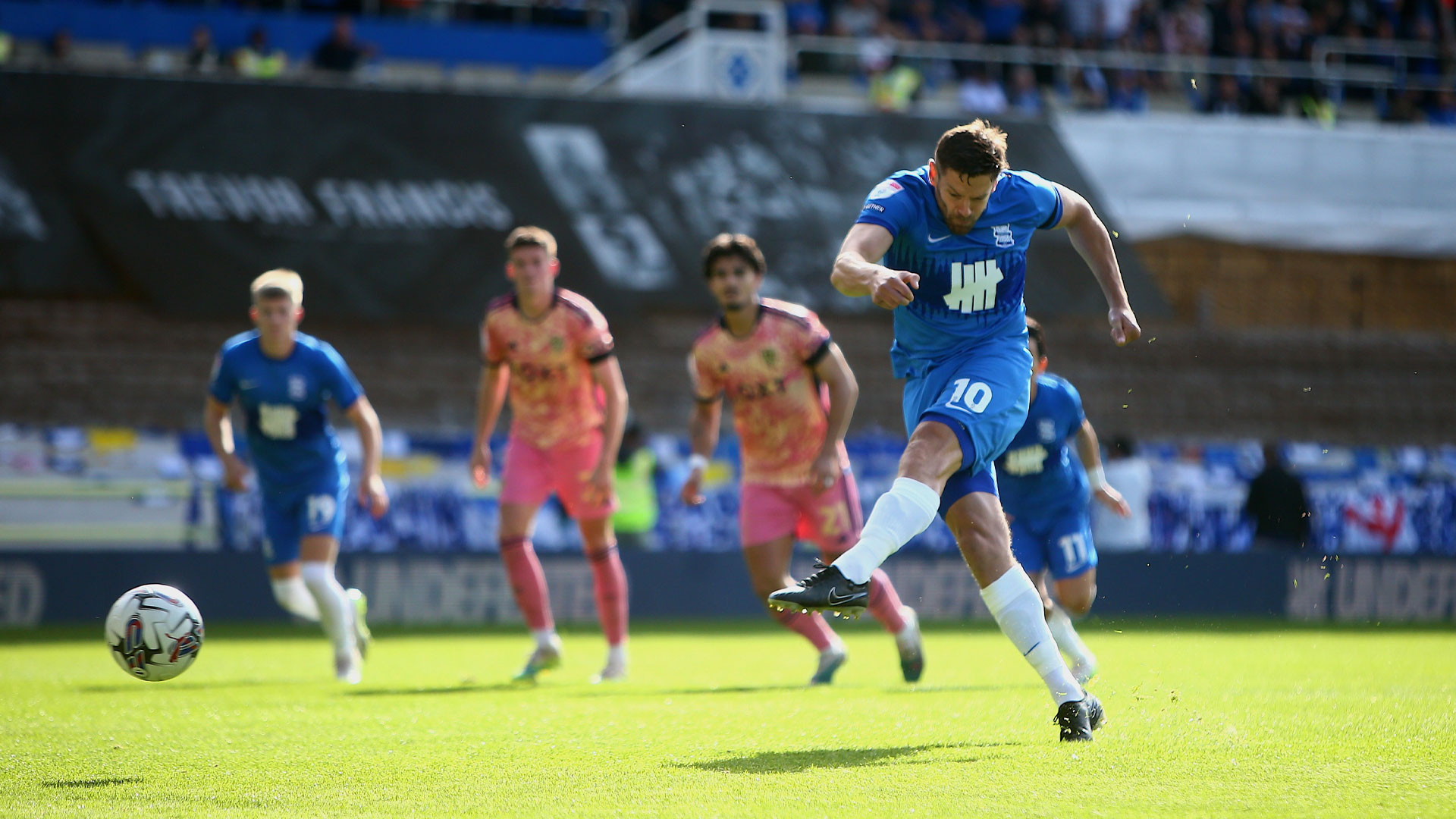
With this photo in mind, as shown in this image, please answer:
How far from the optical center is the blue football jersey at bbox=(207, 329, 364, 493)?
27.9 ft

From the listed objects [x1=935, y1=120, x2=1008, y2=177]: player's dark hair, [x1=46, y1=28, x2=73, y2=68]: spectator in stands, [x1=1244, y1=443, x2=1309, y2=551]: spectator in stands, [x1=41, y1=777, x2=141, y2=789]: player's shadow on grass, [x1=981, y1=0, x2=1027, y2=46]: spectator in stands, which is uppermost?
[x1=981, y1=0, x2=1027, y2=46]: spectator in stands

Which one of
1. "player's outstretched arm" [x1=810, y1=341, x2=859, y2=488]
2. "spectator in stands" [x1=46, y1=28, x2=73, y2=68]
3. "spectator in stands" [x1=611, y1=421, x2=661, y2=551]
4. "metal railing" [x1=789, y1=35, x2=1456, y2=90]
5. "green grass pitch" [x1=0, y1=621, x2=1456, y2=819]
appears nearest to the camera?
"green grass pitch" [x1=0, y1=621, x2=1456, y2=819]

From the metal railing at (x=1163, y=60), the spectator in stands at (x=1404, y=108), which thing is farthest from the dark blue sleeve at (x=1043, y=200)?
A: the spectator in stands at (x=1404, y=108)

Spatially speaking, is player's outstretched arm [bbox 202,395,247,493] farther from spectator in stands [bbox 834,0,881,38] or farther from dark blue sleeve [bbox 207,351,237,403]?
spectator in stands [bbox 834,0,881,38]

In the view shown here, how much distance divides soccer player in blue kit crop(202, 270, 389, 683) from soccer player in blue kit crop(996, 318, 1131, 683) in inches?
140

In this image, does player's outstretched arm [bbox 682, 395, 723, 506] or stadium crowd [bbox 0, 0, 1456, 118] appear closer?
player's outstretched arm [bbox 682, 395, 723, 506]

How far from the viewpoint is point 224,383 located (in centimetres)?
855

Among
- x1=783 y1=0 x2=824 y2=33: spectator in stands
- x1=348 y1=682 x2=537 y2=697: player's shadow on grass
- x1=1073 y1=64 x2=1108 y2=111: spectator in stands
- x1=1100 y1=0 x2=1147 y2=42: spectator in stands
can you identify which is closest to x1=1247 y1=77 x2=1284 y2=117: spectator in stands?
x1=1073 y1=64 x2=1108 y2=111: spectator in stands

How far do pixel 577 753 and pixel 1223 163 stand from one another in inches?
669

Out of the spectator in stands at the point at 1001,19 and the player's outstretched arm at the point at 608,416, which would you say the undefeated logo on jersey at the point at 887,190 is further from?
the spectator in stands at the point at 1001,19

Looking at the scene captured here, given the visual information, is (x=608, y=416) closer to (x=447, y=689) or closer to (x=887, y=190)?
(x=447, y=689)

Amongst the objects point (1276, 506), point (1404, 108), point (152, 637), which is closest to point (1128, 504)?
point (1276, 506)

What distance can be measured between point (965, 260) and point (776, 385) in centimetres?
298

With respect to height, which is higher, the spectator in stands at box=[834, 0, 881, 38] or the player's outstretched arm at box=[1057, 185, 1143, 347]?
the spectator in stands at box=[834, 0, 881, 38]
